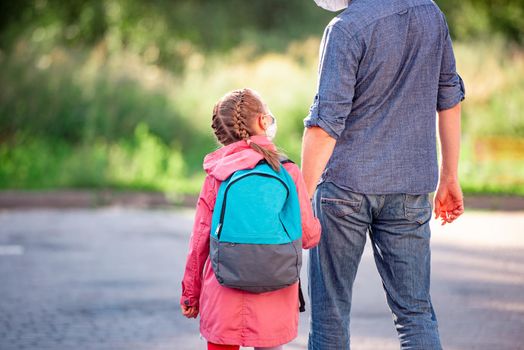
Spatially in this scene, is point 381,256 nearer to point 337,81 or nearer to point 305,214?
point 305,214

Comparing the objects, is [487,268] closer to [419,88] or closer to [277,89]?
[419,88]

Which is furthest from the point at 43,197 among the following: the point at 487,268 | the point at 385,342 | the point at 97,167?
the point at 385,342

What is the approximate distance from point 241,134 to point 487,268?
5526mm

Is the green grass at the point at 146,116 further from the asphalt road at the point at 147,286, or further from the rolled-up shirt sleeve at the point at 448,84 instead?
the rolled-up shirt sleeve at the point at 448,84

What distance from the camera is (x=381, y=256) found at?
361cm

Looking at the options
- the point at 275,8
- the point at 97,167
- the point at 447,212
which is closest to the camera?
the point at 447,212

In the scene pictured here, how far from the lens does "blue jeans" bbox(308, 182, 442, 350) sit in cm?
352

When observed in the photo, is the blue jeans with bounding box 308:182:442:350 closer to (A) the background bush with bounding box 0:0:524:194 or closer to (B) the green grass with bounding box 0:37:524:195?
(B) the green grass with bounding box 0:37:524:195

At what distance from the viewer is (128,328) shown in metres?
6.16

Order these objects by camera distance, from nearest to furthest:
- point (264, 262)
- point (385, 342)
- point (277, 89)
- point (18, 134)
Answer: point (264, 262) < point (385, 342) < point (18, 134) < point (277, 89)

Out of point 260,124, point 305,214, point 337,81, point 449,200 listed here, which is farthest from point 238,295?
point 449,200

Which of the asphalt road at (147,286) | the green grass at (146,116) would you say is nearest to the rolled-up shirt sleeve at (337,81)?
the asphalt road at (147,286)

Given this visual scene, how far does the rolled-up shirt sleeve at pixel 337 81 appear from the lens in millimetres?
3371

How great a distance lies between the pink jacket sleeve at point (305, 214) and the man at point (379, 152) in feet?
0.14
